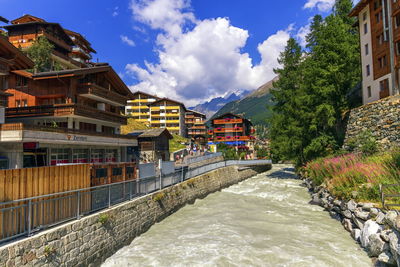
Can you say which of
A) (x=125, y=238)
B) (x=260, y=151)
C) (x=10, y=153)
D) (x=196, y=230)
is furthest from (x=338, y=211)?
(x=260, y=151)

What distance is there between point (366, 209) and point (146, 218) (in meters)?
11.7

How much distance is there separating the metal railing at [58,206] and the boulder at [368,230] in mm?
11613

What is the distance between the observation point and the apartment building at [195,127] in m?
102

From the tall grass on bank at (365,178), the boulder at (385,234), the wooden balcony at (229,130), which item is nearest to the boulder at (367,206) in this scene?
the tall grass on bank at (365,178)

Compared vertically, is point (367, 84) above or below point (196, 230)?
above

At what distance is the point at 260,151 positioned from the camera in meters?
74.5

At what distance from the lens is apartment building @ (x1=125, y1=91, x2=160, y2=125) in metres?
93.9

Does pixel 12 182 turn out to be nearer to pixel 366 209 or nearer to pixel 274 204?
pixel 366 209

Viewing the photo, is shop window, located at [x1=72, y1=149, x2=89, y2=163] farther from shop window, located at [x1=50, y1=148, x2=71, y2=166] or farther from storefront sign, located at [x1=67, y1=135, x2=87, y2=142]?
storefront sign, located at [x1=67, y1=135, x2=87, y2=142]

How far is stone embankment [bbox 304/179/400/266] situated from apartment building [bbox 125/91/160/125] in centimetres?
8463

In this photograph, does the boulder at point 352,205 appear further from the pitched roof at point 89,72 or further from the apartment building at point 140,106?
the apartment building at point 140,106

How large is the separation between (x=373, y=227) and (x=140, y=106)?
300 ft

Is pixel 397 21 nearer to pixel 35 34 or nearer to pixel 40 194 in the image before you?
pixel 40 194

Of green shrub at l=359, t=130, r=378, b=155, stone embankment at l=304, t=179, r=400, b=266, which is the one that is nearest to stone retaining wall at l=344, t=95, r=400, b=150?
green shrub at l=359, t=130, r=378, b=155
